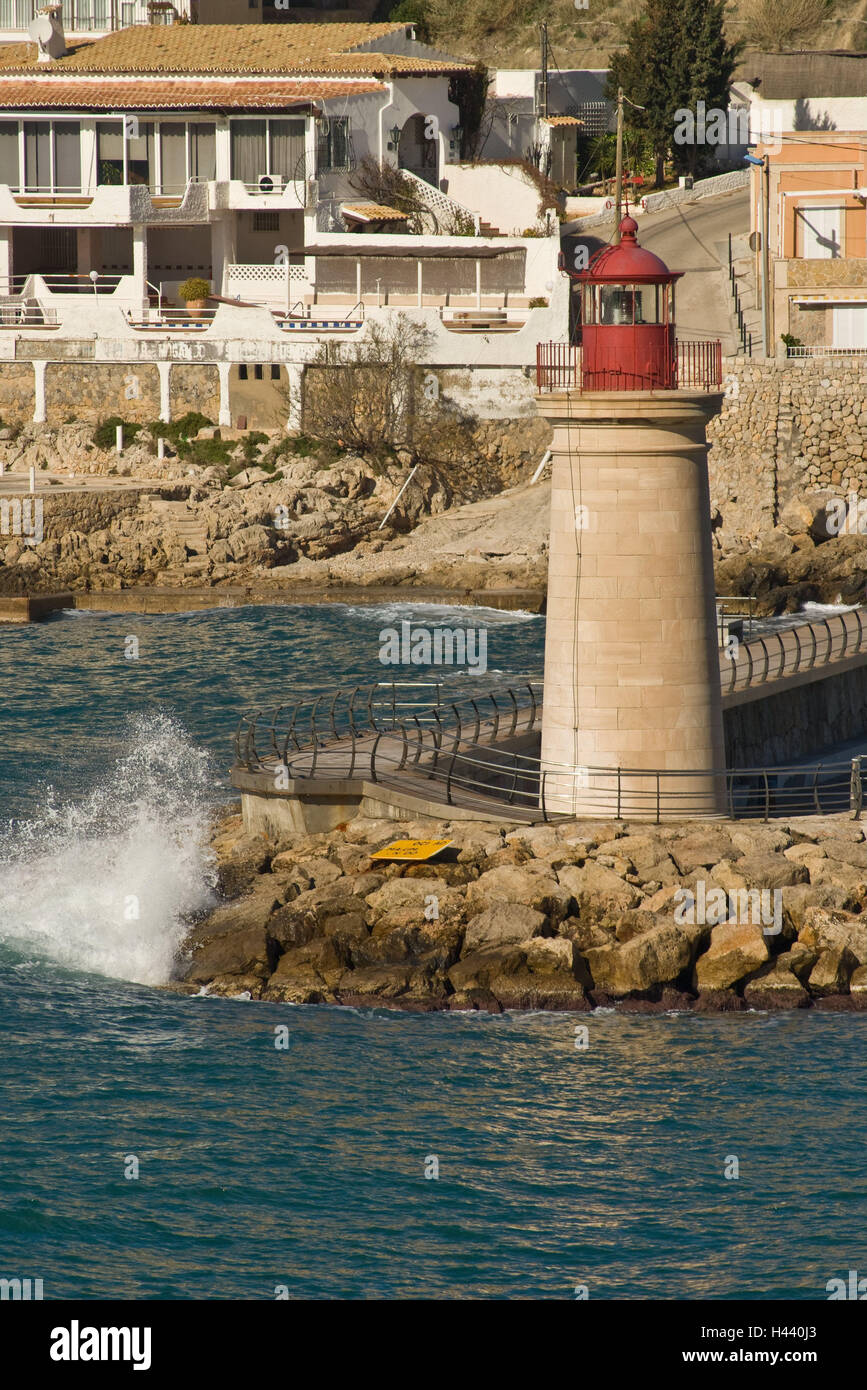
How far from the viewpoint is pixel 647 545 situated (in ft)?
81.7

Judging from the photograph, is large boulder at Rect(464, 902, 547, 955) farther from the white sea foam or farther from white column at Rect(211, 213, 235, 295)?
white column at Rect(211, 213, 235, 295)

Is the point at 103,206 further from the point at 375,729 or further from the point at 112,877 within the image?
the point at 112,877

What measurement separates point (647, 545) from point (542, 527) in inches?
1141

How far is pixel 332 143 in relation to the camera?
63.2 m

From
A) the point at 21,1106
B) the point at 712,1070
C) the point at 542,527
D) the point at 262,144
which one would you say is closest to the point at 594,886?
the point at 712,1070

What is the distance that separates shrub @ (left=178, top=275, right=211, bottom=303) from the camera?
201ft

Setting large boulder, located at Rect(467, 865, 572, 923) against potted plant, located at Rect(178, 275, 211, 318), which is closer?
large boulder, located at Rect(467, 865, 572, 923)

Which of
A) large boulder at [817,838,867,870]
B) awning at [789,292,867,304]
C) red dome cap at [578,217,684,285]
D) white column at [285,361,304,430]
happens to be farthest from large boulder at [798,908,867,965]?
white column at [285,361,304,430]

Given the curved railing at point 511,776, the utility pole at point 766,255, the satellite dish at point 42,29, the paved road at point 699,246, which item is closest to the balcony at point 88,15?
the satellite dish at point 42,29

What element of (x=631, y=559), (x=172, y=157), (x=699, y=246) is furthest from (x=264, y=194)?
(x=631, y=559)

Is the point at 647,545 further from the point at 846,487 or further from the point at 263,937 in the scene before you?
the point at 846,487

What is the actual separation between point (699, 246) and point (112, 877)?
4263 centimetres

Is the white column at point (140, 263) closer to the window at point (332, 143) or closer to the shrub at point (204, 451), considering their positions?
the shrub at point (204, 451)

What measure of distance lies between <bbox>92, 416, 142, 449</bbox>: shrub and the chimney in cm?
1457
